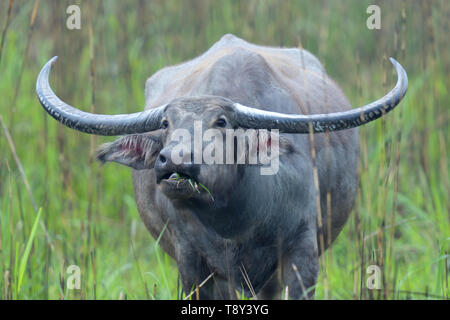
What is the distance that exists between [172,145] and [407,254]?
2.65m

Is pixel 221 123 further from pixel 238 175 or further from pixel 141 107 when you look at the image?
pixel 141 107

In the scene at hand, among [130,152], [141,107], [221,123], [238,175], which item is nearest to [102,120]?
[130,152]

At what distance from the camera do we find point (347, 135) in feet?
16.2

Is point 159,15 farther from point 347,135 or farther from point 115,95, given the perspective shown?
point 347,135

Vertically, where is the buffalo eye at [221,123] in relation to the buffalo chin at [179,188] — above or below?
above

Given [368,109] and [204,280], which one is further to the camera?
[204,280]

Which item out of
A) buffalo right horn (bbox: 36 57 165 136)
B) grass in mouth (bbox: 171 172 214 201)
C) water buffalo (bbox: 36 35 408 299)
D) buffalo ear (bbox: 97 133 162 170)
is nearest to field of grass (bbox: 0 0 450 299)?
water buffalo (bbox: 36 35 408 299)

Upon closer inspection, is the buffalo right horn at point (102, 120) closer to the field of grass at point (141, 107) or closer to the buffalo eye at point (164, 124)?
the buffalo eye at point (164, 124)

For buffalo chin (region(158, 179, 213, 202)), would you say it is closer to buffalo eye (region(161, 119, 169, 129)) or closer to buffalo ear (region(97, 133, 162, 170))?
buffalo eye (region(161, 119, 169, 129))

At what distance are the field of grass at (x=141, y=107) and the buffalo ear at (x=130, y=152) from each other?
734mm

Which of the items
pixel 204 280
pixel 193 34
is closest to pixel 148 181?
pixel 204 280

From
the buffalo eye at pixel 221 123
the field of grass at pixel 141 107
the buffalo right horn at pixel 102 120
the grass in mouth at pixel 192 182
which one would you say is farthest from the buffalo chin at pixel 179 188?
the field of grass at pixel 141 107

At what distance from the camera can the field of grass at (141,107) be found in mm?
5051
